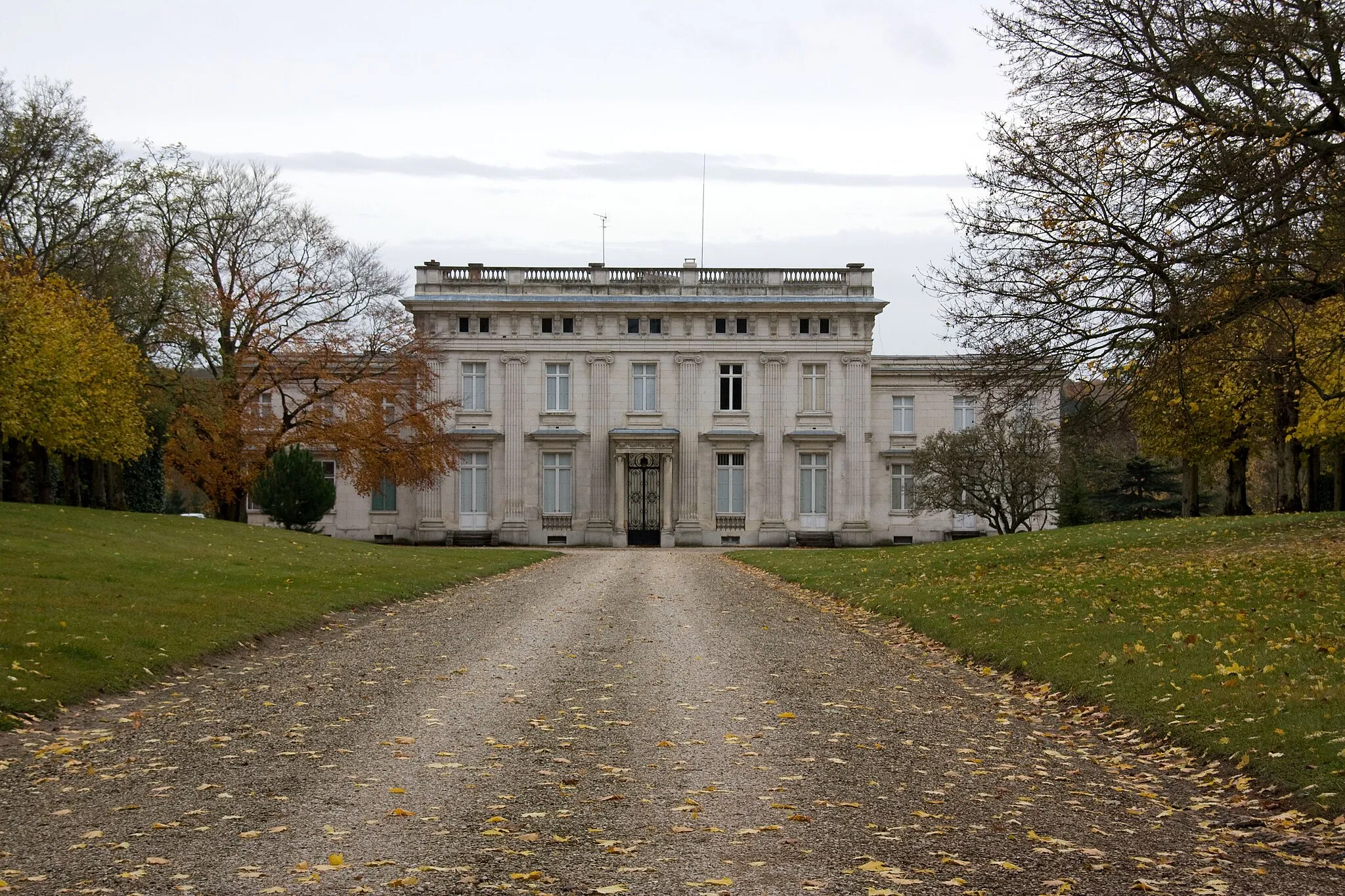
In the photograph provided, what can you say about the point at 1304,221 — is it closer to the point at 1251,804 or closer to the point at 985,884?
the point at 1251,804

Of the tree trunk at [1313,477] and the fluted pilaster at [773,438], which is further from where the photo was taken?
the fluted pilaster at [773,438]

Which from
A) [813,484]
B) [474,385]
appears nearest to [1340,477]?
[813,484]

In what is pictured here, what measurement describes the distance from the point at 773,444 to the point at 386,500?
1730 centimetres

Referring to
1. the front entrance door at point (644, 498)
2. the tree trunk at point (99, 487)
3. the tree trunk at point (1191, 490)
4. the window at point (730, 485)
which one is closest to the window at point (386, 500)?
the front entrance door at point (644, 498)

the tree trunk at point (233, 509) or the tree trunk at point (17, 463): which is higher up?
the tree trunk at point (17, 463)

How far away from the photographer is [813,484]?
53844mm

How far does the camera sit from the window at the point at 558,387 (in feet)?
176

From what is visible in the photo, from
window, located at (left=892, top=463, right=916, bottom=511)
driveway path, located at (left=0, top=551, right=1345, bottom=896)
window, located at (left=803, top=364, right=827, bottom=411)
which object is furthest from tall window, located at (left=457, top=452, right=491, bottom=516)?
driveway path, located at (left=0, top=551, right=1345, bottom=896)

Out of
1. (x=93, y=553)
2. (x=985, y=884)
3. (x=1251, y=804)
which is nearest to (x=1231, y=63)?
(x=1251, y=804)

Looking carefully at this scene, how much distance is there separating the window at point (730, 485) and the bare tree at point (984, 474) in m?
9.31

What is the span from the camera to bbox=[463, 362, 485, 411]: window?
5366cm

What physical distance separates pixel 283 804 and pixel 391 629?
31.7 feet

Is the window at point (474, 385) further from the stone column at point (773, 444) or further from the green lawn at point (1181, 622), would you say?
the green lawn at point (1181, 622)

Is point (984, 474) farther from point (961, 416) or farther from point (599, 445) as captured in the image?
point (599, 445)
